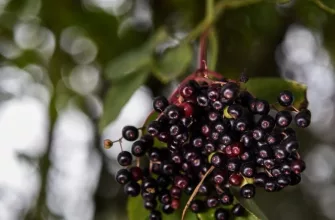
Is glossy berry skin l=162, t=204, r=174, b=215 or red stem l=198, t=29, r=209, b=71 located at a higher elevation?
red stem l=198, t=29, r=209, b=71

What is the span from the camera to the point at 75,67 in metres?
1.18

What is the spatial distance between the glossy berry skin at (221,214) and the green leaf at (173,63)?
0.22 meters

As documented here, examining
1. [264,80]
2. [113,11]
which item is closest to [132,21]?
[113,11]

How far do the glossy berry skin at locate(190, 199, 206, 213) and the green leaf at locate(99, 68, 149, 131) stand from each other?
0.19 meters

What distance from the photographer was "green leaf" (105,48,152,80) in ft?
2.48

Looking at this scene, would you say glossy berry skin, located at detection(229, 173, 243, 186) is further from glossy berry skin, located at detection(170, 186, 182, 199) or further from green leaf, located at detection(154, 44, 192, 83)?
green leaf, located at detection(154, 44, 192, 83)

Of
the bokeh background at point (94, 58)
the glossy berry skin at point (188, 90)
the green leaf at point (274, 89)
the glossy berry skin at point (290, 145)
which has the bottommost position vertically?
the bokeh background at point (94, 58)

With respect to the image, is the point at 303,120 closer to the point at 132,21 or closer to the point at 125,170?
the point at 125,170

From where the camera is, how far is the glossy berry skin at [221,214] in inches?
22.0

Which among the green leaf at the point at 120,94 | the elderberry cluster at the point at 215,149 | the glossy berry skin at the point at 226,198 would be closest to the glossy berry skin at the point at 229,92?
the elderberry cluster at the point at 215,149

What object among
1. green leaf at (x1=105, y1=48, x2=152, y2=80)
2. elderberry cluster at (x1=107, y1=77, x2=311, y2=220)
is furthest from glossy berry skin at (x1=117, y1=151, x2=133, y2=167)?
green leaf at (x1=105, y1=48, x2=152, y2=80)

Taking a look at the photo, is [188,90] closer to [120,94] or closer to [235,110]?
[235,110]

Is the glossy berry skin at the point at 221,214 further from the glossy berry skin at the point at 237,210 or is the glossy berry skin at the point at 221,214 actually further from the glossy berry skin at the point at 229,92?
the glossy berry skin at the point at 229,92

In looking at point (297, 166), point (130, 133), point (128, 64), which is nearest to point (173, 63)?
point (128, 64)
